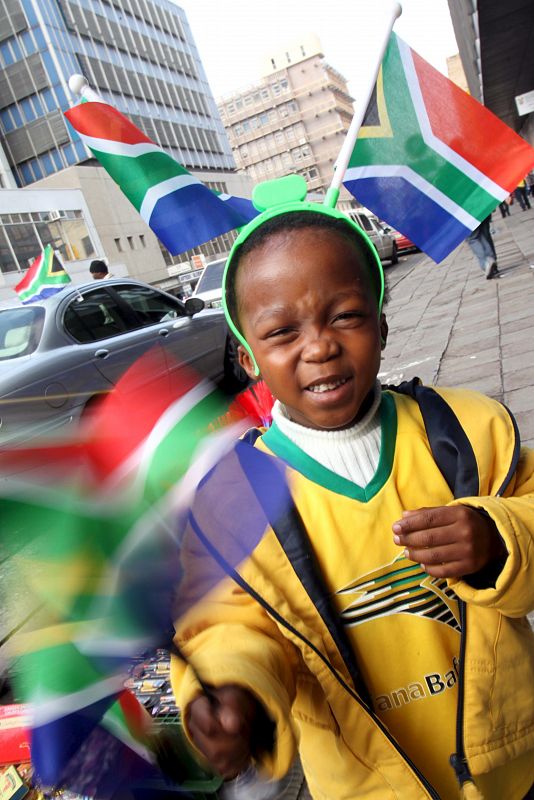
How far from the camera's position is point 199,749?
2.60ft

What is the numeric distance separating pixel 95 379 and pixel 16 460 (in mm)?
3805

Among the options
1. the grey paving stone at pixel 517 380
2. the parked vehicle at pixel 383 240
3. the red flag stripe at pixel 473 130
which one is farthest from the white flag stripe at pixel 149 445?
the parked vehicle at pixel 383 240

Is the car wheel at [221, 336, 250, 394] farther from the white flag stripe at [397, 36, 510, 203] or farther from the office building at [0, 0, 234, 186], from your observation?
the office building at [0, 0, 234, 186]

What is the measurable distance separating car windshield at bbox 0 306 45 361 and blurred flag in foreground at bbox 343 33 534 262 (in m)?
3.30

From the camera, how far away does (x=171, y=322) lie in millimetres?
5746

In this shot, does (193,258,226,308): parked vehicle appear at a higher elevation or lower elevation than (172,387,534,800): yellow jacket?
higher

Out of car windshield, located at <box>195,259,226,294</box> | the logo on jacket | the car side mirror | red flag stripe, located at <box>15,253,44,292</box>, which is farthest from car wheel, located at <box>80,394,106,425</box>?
car windshield, located at <box>195,259,226,294</box>

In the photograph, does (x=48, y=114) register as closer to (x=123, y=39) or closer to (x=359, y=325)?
(x=123, y=39)

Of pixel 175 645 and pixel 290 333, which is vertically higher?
pixel 290 333

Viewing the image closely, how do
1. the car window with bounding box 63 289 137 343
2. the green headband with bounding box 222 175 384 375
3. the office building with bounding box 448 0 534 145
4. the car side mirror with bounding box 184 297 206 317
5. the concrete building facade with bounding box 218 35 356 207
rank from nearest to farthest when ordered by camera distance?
the green headband with bounding box 222 175 384 375 → the car window with bounding box 63 289 137 343 → the car side mirror with bounding box 184 297 206 317 → the office building with bounding box 448 0 534 145 → the concrete building facade with bounding box 218 35 356 207

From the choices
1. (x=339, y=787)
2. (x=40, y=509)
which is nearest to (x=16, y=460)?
(x=40, y=509)

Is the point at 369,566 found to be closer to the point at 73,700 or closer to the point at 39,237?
the point at 73,700

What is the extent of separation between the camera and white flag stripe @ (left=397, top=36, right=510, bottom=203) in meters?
1.93

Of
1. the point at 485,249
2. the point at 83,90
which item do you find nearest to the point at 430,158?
the point at 83,90
